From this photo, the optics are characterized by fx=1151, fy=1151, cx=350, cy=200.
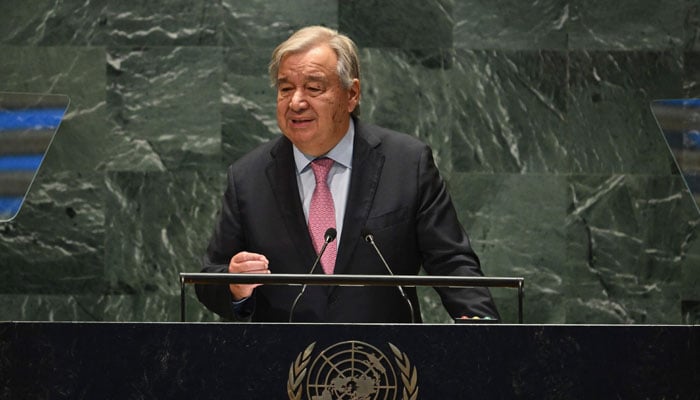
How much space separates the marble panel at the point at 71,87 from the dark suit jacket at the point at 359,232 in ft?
5.59

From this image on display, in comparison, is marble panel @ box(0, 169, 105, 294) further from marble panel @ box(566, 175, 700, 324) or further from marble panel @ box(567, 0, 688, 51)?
marble panel @ box(567, 0, 688, 51)

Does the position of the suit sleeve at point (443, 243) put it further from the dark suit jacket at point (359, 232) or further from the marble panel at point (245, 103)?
the marble panel at point (245, 103)

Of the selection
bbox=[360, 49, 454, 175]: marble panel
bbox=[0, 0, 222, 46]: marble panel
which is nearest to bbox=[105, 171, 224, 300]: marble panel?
bbox=[0, 0, 222, 46]: marble panel

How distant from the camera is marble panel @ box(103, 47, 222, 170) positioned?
5418 millimetres

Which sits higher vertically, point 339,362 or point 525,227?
point 339,362

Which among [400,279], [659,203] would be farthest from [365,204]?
[659,203]

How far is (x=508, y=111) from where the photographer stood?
18.0 ft

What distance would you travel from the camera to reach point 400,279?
2.87 meters

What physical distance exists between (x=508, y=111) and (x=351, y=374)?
3.09m

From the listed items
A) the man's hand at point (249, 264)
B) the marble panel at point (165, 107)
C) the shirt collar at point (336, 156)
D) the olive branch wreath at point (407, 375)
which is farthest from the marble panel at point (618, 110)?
the olive branch wreath at point (407, 375)

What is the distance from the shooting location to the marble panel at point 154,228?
5441 millimetres

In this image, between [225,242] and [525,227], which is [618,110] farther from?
[225,242]

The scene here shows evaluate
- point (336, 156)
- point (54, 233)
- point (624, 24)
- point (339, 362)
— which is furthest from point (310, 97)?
point (624, 24)

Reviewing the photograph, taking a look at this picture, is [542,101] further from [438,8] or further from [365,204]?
[365,204]
